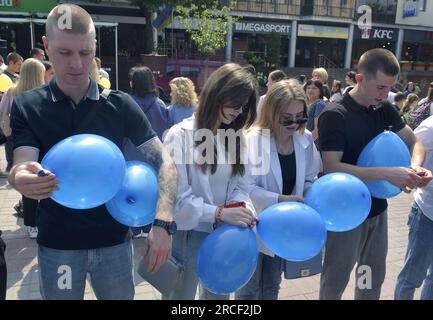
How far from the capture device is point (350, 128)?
2.59m

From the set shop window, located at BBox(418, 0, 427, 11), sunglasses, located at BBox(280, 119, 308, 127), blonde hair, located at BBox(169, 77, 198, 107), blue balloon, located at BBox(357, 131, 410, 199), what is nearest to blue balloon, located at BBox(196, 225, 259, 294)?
sunglasses, located at BBox(280, 119, 308, 127)

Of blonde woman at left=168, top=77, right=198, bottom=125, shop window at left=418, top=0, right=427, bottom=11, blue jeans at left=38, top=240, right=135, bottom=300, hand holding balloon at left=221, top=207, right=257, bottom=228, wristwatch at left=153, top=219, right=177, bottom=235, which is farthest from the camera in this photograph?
shop window at left=418, top=0, right=427, bottom=11

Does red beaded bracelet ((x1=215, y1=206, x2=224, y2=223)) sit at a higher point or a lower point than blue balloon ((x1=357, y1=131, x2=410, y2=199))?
lower

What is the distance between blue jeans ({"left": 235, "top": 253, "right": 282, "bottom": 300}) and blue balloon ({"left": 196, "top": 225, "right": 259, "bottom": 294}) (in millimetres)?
489

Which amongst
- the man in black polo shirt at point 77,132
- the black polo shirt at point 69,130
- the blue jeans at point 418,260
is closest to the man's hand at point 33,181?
the man in black polo shirt at point 77,132

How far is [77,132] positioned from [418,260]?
2394 mm

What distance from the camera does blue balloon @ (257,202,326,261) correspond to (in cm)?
207

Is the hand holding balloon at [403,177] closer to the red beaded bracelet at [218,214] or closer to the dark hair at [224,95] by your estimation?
the dark hair at [224,95]

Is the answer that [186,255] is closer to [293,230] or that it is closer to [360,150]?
[293,230]

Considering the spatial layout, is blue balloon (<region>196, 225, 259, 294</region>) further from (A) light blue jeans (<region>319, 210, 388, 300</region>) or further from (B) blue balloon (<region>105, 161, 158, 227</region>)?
(A) light blue jeans (<region>319, 210, 388, 300</region>)

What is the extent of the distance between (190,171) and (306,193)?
2.61ft

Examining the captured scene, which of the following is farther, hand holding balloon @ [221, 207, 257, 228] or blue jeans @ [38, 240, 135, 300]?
hand holding balloon @ [221, 207, 257, 228]

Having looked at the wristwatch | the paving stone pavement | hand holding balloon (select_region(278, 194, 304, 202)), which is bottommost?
the paving stone pavement

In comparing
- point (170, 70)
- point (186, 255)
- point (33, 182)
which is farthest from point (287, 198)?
point (170, 70)
